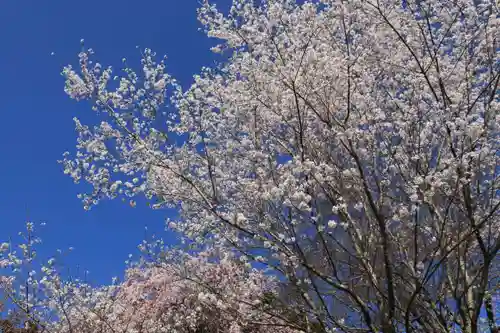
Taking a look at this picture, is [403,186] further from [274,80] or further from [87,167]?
[87,167]

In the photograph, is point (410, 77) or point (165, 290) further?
point (165, 290)

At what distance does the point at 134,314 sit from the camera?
11.5 m

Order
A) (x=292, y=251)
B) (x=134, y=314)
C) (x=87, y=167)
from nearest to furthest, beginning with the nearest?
(x=292, y=251) → (x=87, y=167) → (x=134, y=314)

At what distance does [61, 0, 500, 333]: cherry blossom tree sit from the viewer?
536 centimetres

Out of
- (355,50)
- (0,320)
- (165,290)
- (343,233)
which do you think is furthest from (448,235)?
(0,320)

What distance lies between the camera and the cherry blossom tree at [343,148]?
5.36 meters

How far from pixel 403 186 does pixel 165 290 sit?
7.51m

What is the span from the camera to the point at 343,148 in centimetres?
625

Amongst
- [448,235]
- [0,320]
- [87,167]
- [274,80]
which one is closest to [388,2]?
[274,80]

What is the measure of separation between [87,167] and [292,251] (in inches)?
109

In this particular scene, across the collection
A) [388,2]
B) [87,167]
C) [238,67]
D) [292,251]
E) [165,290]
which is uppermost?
[388,2]

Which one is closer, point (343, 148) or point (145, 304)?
point (343, 148)

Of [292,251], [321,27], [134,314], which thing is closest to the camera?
[292,251]

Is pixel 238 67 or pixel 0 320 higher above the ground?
pixel 238 67
